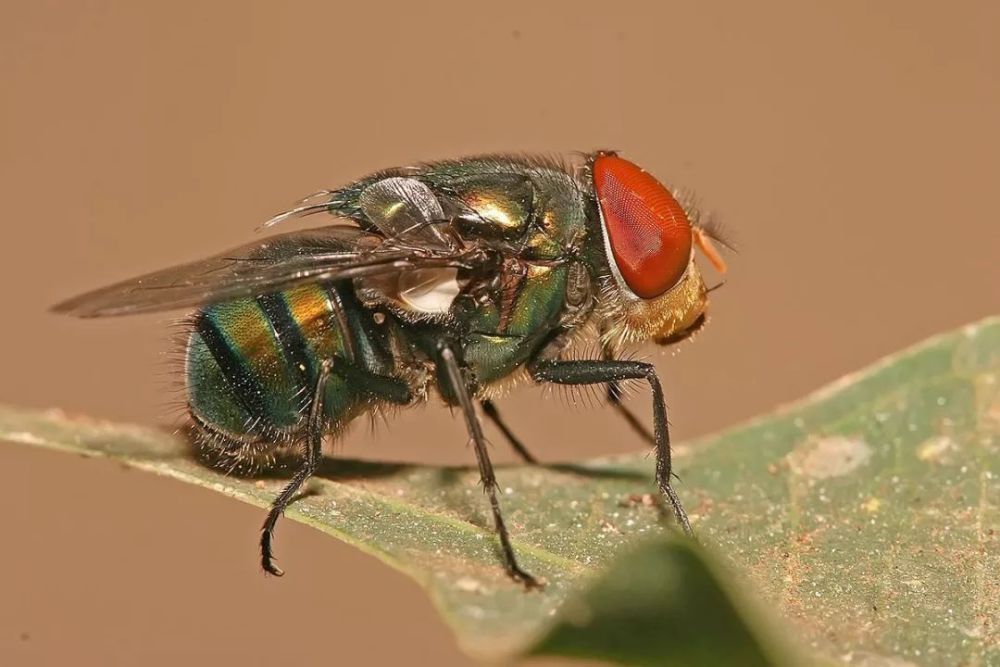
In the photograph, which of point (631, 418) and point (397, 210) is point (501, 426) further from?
point (397, 210)

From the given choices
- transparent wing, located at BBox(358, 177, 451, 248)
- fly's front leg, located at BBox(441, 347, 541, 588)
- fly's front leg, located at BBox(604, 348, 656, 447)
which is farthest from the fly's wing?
fly's front leg, located at BBox(604, 348, 656, 447)

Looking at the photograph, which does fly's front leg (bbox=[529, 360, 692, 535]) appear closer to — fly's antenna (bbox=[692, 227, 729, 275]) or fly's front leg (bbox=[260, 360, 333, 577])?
fly's antenna (bbox=[692, 227, 729, 275])

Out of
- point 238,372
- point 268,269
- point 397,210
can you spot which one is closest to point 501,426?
point 397,210

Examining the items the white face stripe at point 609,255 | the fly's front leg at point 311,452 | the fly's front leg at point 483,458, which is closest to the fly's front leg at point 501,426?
the fly's front leg at point 483,458

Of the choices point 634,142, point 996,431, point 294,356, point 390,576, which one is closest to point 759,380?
point 634,142

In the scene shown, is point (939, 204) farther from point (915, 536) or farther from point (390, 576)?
point (915, 536)
